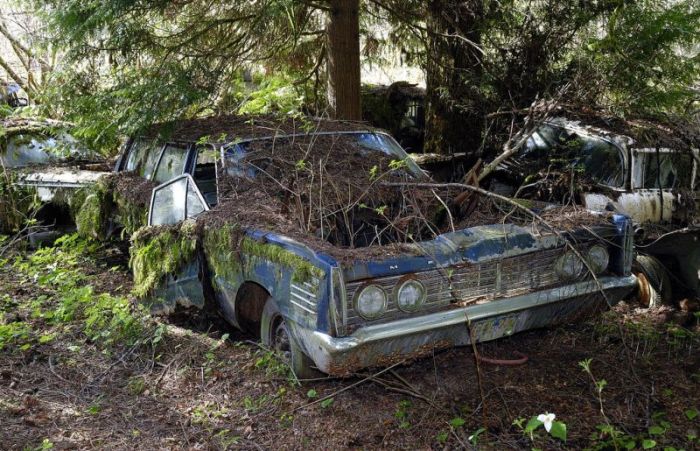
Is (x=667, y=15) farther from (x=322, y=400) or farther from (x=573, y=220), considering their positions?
(x=322, y=400)

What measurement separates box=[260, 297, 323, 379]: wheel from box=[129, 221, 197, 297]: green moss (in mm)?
877

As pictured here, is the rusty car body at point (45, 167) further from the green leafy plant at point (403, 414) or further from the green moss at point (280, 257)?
the green leafy plant at point (403, 414)

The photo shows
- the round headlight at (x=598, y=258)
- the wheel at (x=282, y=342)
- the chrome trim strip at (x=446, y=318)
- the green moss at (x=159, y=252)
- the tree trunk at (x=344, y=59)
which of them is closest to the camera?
the chrome trim strip at (x=446, y=318)

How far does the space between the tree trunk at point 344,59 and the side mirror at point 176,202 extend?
342cm

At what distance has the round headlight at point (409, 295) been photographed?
400 cm

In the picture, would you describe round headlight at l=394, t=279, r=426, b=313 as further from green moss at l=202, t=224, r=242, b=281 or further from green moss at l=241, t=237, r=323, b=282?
green moss at l=202, t=224, r=242, b=281

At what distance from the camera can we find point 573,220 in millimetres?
4668

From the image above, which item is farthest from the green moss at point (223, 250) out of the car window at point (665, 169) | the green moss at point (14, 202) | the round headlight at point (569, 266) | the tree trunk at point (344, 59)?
the car window at point (665, 169)

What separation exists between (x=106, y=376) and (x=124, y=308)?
1.09 metres

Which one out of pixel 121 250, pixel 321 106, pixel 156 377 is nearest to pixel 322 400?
pixel 156 377

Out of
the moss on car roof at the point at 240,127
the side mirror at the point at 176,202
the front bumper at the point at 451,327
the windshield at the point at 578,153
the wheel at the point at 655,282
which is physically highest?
the moss on car roof at the point at 240,127

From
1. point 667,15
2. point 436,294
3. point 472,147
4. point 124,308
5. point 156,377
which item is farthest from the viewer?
point 472,147

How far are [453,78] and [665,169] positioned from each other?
10.9 ft

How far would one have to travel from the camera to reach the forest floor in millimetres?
3893
